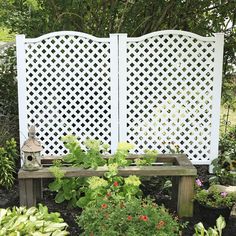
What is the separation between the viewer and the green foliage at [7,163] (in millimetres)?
4141

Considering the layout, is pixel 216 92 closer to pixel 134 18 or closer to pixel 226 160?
pixel 226 160

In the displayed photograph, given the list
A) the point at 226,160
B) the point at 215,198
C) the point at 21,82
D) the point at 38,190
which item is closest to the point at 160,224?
the point at 215,198

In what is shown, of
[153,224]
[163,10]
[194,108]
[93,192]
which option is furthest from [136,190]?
[163,10]

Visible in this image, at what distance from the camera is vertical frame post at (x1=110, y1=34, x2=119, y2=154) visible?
4418 mm

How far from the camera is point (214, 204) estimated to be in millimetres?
3600

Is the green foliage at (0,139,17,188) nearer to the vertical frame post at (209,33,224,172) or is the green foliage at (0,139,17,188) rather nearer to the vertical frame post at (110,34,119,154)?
the vertical frame post at (110,34,119,154)

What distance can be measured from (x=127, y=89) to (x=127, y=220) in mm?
2073

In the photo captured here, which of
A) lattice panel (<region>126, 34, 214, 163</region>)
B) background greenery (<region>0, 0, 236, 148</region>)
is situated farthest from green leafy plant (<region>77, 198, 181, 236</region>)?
background greenery (<region>0, 0, 236, 148</region>)

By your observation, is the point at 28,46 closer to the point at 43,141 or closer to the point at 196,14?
the point at 43,141

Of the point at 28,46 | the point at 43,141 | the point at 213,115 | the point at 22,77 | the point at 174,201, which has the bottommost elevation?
the point at 174,201

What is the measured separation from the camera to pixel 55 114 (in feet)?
15.5

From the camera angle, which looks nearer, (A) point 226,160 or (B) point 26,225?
(B) point 26,225

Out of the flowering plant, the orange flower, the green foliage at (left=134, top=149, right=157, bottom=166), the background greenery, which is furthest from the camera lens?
the background greenery

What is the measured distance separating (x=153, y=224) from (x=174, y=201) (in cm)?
113
